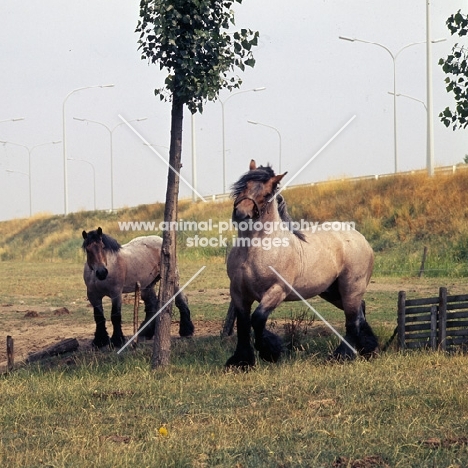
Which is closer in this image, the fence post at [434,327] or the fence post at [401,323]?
the fence post at [434,327]

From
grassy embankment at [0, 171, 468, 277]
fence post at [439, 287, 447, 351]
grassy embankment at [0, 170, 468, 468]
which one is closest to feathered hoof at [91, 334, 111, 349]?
grassy embankment at [0, 170, 468, 468]

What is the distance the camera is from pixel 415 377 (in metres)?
11.1

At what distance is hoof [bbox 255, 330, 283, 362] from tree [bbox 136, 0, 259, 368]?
1.33 metres

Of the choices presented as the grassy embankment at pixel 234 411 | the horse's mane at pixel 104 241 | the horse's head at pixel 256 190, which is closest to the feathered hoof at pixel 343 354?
the grassy embankment at pixel 234 411

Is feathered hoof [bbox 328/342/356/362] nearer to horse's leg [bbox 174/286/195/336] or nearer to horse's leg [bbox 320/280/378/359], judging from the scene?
horse's leg [bbox 320/280/378/359]

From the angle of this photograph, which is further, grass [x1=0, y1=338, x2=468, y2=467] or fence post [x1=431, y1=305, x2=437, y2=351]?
fence post [x1=431, y1=305, x2=437, y2=351]

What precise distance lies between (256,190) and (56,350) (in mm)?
4492

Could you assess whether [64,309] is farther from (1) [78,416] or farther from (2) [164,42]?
(1) [78,416]

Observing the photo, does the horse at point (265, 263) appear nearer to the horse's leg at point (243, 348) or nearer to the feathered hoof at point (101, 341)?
the horse's leg at point (243, 348)

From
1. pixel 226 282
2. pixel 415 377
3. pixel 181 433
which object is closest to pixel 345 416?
pixel 181 433

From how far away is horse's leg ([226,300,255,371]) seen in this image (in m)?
12.4

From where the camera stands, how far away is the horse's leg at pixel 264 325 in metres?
12.3

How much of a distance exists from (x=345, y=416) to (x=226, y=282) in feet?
74.6

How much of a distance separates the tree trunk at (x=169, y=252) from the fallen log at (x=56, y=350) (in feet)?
7.24
